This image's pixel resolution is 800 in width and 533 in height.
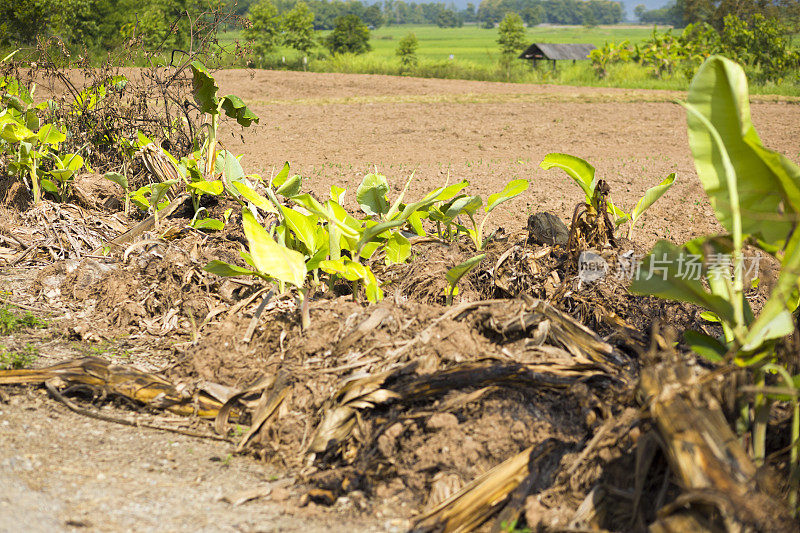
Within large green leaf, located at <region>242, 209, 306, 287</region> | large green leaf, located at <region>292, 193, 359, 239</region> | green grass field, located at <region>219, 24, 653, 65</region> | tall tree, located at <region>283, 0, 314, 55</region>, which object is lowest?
large green leaf, located at <region>242, 209, 306, 287</region>

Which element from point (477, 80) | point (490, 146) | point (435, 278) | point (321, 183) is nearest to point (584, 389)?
point (435, 278)

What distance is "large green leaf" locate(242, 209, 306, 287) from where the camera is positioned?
2463 mm

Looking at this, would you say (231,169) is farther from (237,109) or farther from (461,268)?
(461,268)

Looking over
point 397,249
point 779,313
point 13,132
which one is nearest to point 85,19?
point 13,132

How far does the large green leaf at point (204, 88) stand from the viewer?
414 centimetres

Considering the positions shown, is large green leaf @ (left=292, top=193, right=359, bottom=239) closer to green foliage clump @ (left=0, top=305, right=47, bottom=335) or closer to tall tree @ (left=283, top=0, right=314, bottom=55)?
green foliage clump @ (left=0, top=305, right=47, bottom=335)

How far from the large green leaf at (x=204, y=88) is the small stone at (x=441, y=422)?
2.94 metres

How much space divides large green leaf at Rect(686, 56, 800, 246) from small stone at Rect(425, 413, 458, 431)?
961mm

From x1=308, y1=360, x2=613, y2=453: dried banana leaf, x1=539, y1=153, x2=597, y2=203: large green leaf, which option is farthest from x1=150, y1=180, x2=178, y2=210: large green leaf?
x1=308, y1=360, x2=613, y2=453: dried banana leaf

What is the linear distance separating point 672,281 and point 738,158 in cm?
37

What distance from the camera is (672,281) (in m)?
1.83

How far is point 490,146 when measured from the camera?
843 cm

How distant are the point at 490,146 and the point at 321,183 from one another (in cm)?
311

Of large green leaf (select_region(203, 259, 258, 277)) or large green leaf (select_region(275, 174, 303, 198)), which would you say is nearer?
large green leaf (select_region(203, 259, 258, 277))
